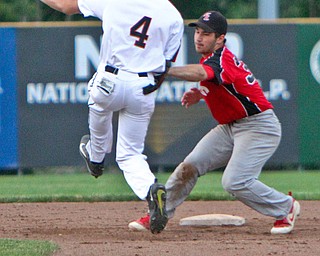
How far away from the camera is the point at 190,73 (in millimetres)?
6762

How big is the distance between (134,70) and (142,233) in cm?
146

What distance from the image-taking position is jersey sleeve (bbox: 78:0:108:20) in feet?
22.4

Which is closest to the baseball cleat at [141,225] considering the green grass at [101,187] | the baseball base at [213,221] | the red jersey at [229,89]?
the baseball base at [213,221]

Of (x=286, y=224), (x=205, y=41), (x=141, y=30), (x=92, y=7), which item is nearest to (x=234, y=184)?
(x=286, y=224)

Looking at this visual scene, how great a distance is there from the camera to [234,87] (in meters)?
7.17

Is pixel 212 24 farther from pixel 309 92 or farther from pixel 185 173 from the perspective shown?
pixel 309 92

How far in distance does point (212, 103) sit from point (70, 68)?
5903 mm

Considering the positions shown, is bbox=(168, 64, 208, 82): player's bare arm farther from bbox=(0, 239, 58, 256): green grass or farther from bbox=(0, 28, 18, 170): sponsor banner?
bbox=(0, 28, 18, 170): sponsor banner

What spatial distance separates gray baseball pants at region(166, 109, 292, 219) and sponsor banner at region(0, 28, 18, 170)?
5.43 metres

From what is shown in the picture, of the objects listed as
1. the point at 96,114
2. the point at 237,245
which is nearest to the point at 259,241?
the point at 237,245

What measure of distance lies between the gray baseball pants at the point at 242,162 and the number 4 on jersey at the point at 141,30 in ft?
4.00

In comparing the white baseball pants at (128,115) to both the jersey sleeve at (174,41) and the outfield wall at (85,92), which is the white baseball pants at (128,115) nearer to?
the jersey sleeve at (174,41)

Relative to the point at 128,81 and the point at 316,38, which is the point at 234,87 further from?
the point at 316,38

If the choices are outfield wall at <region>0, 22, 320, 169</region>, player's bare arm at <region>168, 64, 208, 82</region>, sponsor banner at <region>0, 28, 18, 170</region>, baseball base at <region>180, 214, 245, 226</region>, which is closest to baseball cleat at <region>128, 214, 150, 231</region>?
baseball base at <region>180, 214, 245, 226</region>
